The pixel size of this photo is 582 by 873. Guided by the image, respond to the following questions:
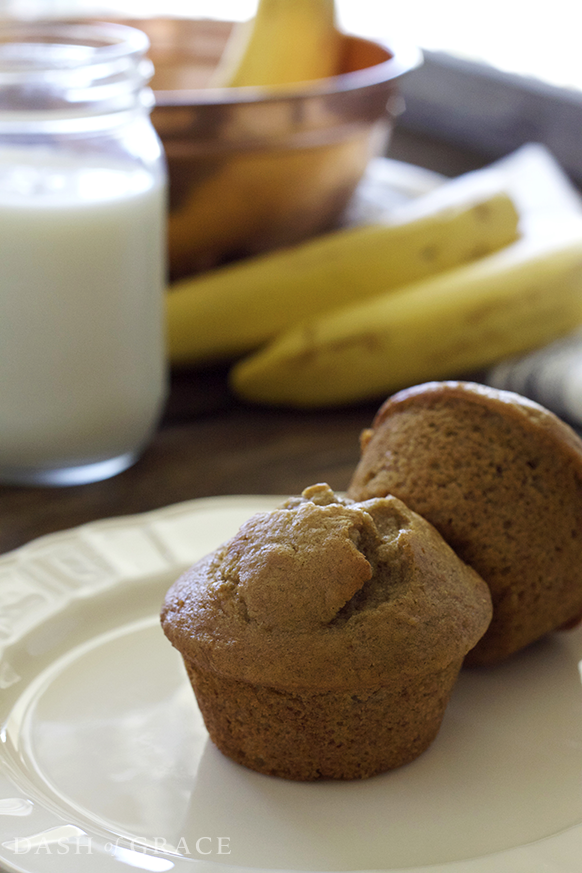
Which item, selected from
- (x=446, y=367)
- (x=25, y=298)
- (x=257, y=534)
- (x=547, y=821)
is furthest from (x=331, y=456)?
(x=547, y=821)

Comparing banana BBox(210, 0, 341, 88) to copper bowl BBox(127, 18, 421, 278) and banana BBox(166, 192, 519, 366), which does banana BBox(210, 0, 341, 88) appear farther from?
banana BBox(166, 192, 519, 366)

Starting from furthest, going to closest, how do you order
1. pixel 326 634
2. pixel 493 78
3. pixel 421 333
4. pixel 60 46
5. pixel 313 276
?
pixel 493 78 < pixel 313 276 < pixel 421 333 < pixel 60 46 < pixel 326 634

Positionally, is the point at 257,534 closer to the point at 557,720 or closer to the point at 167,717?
the point at 167,717

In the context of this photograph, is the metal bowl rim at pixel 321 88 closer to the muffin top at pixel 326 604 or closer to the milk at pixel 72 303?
the milk at pixel 72 303

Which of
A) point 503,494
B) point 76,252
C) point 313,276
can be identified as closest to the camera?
point 503,494

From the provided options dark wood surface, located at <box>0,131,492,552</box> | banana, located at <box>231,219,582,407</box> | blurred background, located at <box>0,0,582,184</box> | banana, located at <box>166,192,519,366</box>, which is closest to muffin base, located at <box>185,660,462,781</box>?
dark wood surface, located at <box>0,131,492,552</box>

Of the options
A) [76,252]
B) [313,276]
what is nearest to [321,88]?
[313,276]

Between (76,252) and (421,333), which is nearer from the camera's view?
(76,252)

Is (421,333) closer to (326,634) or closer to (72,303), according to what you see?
(72,303)

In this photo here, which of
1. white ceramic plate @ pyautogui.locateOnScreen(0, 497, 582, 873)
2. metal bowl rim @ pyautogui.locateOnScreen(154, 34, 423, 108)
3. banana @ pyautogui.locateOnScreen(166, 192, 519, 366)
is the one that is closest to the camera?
white ceramic plate @ pyautogui.locateOnScreen(0, 497, 582, 873)
